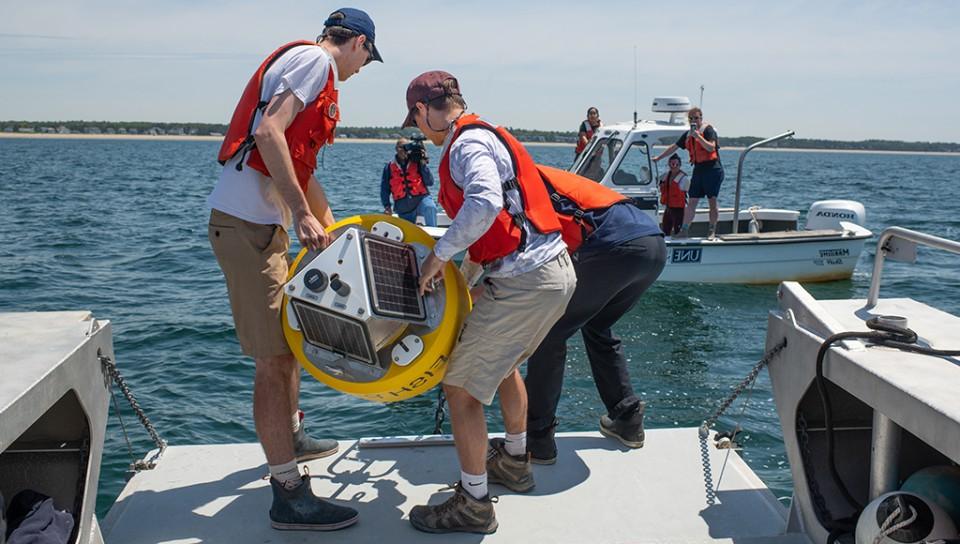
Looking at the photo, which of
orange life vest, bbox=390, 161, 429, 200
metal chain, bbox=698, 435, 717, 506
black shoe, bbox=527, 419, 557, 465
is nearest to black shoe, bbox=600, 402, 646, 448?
metal chain, bbox=698, 435, 717, 506

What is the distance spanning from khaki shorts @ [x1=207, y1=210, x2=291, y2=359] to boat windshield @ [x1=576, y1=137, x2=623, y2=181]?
11.4 m

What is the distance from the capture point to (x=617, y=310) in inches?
173

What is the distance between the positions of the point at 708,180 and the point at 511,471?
10.9 m

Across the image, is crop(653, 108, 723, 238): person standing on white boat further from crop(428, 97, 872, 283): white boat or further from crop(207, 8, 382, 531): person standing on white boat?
crop(207, 8, 382, 531): person standing on white boat

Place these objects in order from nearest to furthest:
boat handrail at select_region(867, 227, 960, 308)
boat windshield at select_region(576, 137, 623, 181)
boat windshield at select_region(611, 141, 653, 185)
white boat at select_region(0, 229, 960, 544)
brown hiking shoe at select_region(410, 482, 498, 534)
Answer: white boat at select_region(0, 229, 960, 544) → boat handrail at select_region(867, 227, 960, 308) → brown hiking shoe at select_region(410, 482, 498, 534) → boat windshield at select_region(611, 141, 653, 185) → boat windshield at select_region(576, 137, 623, 181)

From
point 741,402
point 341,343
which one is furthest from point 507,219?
point 741,402

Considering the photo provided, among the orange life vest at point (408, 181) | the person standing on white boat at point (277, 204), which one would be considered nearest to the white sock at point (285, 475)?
the person standing on white boat at point (277, 204)

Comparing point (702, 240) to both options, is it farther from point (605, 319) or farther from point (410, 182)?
point (605, 319)

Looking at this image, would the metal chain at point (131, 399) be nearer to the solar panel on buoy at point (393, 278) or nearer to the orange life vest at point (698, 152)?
the solar panel on buoy at point (393, 278)

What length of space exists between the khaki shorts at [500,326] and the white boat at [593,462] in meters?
0.68

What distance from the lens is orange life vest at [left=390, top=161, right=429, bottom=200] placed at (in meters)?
13.0

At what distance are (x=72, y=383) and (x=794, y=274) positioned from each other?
44.5 feet

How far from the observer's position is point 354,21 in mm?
3588

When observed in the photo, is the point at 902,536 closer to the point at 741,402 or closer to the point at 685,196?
the point at 741,402
